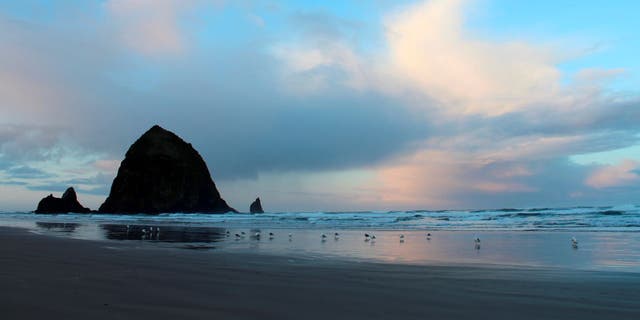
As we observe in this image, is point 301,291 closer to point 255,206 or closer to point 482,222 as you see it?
point 482,222

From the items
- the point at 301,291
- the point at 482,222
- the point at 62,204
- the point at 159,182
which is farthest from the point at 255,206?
the point at 301,291

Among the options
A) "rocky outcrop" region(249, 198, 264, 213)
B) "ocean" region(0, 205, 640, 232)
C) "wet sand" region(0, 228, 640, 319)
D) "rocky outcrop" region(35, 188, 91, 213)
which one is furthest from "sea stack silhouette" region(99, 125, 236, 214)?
"wet sand" region(0, 228, 640, 319)

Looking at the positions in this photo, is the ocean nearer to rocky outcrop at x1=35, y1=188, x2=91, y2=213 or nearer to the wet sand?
Answer: the wet sand

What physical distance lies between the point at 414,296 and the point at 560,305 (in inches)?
66.4

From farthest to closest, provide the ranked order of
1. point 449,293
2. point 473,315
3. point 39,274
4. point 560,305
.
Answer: point 39,274, point 449,293, point 560,305, point 473,315

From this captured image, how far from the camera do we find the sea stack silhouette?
268ft

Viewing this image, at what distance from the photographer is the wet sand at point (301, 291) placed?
15.2 feet

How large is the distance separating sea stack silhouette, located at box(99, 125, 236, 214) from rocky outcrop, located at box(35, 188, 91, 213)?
7567 millimetres

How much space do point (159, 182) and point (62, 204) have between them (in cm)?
2172

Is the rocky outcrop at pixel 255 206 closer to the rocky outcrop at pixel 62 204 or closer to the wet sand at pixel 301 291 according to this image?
the rocky outcrop at pixel 62 204

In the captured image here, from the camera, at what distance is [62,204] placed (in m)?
87.9

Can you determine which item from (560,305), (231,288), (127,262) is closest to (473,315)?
(560,305)

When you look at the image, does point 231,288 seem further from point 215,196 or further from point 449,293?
point 215,196

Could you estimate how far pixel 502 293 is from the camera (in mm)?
6082
